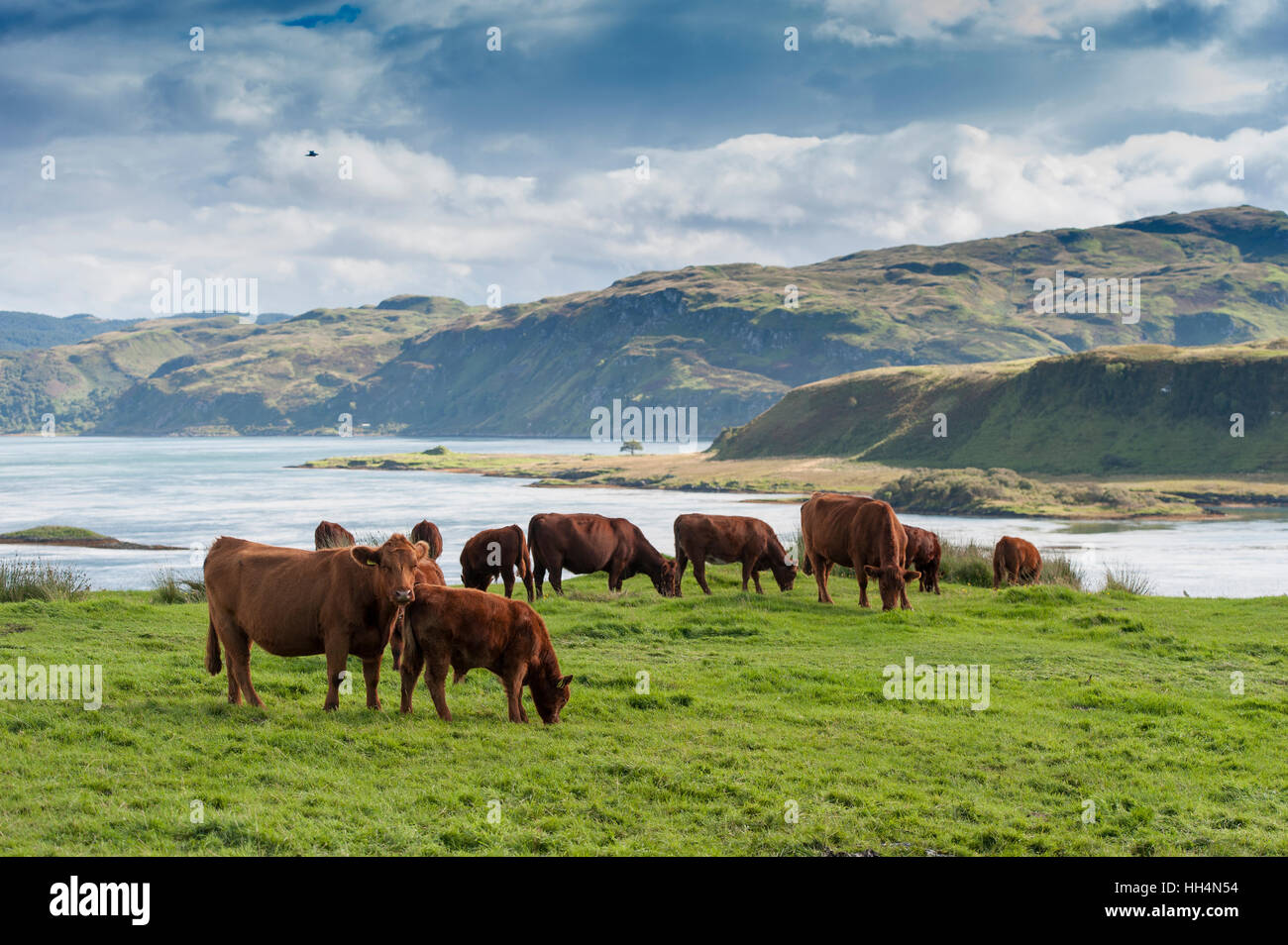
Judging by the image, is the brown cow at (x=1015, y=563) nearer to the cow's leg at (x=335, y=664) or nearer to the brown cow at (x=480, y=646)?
the brown cow at (x=480, y=646)

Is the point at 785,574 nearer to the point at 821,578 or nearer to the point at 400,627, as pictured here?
the point at 821,578

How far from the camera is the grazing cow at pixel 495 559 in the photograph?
19922 mm

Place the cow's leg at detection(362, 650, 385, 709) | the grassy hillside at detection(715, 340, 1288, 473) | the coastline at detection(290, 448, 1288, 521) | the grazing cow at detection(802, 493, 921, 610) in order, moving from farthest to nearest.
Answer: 1. the grassy hillside at detection(715, 340, 1288, 473)
2. the coastline at detection(290, 448, 1288, 521)
3. the grazing cow at detection(802, 493, 921, 610)
4. the cow's leg at detection(362, 650, 385, 709)

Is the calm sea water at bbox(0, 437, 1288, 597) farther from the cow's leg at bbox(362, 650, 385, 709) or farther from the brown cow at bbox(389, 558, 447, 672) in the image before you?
the cow's leg at bbox(362, 650, 385, 709)

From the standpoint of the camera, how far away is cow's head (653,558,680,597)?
2219cm

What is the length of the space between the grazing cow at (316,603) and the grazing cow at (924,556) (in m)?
14.3

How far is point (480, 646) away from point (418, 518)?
52.2 meters

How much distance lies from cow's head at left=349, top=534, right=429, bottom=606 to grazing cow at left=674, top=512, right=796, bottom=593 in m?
12.3

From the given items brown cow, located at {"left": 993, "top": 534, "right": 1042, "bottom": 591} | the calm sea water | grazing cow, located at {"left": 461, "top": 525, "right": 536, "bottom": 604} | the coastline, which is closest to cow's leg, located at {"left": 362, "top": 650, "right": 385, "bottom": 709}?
grazing cow, located at {"left": 461, "top": 525, "right": 536, "bottom": 604}

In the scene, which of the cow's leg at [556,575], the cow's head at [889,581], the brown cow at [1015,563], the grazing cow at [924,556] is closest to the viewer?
the cow's head at [889,581]

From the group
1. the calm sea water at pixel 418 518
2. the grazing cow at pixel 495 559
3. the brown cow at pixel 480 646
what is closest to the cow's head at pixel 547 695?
the brown cow at pixel 480 646

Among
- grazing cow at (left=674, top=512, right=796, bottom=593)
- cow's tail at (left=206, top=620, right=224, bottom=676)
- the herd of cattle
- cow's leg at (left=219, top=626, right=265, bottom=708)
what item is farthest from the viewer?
grazing cow at (left=674, top=512, right=796, bottom=593)

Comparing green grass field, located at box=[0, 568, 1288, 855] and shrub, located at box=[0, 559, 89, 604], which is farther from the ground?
shrub, located at box=[0, 559, 89, 604]
